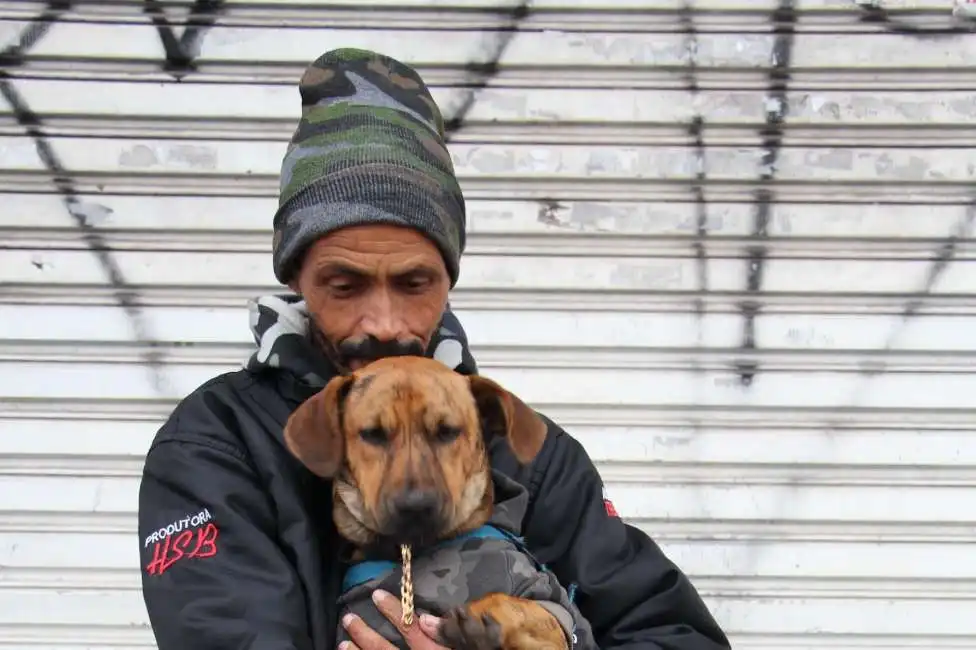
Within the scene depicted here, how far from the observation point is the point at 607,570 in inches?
82.6

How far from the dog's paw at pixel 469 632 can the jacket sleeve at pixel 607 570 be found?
33 centimetres

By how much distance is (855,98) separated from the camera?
4.02 m

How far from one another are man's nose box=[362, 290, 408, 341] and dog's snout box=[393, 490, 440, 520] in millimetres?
328

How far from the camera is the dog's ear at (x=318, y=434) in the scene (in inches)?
75.5

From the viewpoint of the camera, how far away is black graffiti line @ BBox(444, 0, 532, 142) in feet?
13.1

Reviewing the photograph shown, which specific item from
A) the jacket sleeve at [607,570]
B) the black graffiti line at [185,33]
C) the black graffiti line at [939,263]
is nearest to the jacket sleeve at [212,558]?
the jacket sleeve at [607,570]

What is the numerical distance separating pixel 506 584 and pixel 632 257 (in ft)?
7.57

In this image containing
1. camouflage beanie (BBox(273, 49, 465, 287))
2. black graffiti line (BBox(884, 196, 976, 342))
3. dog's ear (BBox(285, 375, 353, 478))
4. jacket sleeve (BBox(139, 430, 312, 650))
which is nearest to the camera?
jacket sleeve (BBox(139, 430, 312, 650))

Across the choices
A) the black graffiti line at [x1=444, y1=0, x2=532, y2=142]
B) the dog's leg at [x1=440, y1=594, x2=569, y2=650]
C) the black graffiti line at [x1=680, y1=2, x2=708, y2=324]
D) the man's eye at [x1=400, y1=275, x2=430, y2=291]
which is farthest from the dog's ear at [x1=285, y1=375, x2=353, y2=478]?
the black graffiti line at [x1=680, y1=2, x2=708, y2=324]

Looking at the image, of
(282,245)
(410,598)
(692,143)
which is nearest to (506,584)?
(410,598)

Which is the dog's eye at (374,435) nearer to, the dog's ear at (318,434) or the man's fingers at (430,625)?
the dog's ear at (318,434)

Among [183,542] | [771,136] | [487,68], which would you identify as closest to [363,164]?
[183,542]

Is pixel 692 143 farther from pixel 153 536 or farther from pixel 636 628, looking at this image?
pixel 153 536

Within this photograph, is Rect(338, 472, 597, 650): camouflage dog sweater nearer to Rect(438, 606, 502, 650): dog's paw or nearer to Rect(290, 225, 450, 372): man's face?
Result: Rect(438, 606, 502, 650): dog's paw
